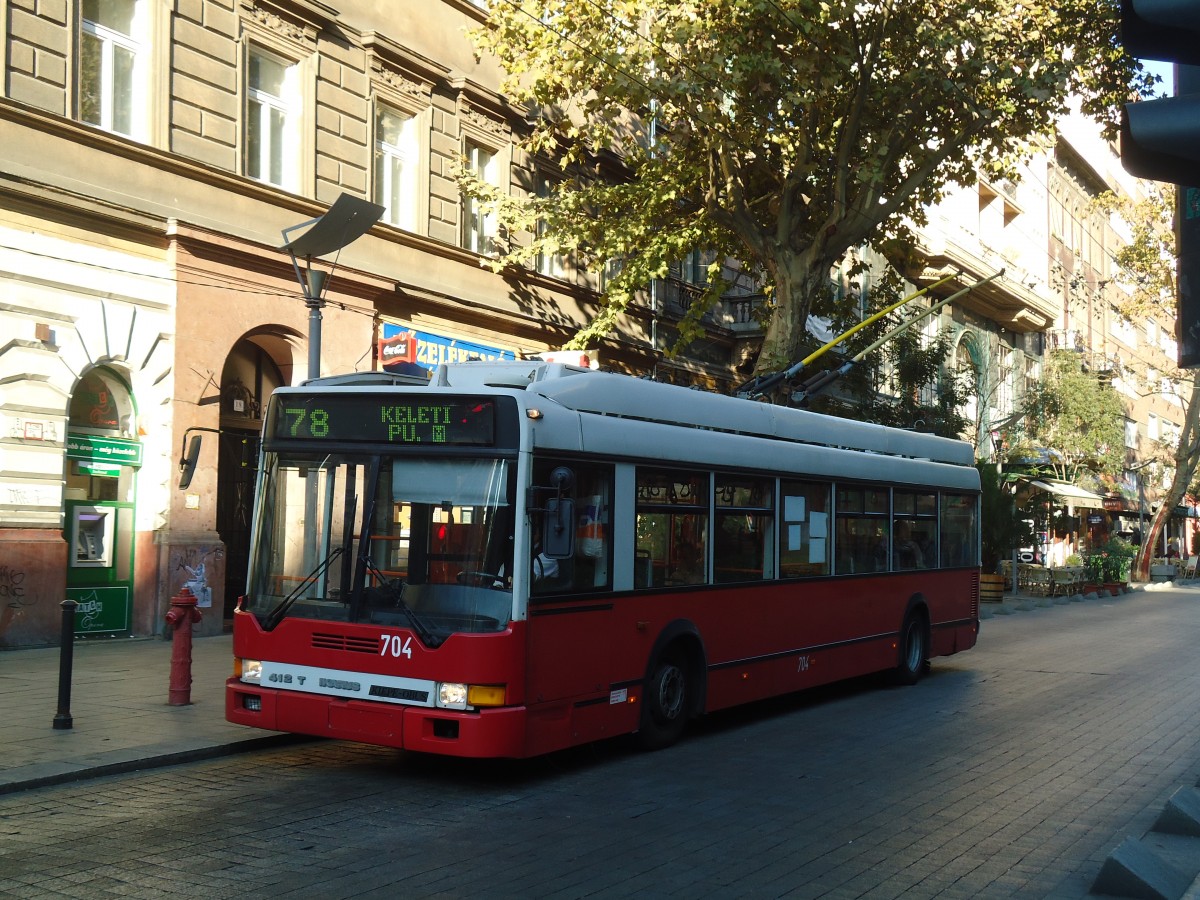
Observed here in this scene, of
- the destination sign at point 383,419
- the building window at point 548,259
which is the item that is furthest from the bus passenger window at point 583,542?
the building window at point 548,259

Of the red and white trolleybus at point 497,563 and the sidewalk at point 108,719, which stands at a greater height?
the red and white trolleybus at point 497,563

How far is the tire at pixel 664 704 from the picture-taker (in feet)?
32.1

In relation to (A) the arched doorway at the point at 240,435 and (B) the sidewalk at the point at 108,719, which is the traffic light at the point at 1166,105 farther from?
(A) the arched doorway at the point at 240,435

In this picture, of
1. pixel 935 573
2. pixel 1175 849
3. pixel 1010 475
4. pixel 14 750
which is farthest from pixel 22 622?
pixel 1010 475

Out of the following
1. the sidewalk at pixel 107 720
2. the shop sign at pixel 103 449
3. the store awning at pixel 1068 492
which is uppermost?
the store awning at pixel 1068 492

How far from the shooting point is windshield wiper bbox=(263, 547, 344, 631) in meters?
8.74

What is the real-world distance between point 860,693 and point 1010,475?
76.0 feet

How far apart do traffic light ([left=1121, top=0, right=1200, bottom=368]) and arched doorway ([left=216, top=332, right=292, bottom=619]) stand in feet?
52.4

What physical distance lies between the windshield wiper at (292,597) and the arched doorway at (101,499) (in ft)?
25.0

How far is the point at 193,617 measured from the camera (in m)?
11.1

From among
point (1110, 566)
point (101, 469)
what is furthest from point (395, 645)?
point (1110, 566)

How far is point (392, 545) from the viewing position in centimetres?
852

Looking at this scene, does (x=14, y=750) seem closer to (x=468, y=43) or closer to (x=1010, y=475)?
(x=468, y=43)

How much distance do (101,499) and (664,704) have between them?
9.06 metres
